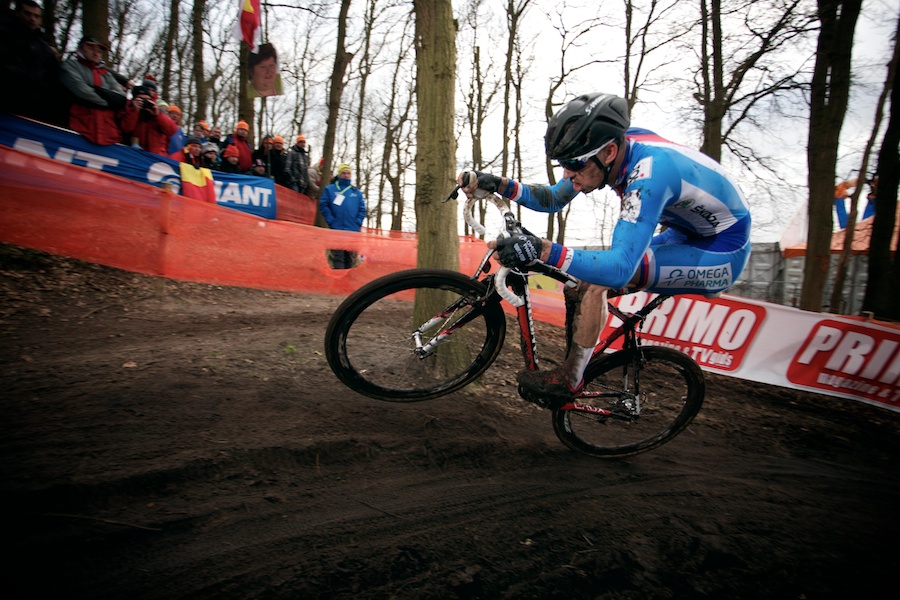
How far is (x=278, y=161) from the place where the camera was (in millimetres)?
11070

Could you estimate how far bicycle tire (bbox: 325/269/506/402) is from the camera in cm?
299

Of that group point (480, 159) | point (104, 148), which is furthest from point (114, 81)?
point (480, 159)

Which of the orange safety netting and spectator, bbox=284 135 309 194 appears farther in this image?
spectator, bbox=284 135 309 194

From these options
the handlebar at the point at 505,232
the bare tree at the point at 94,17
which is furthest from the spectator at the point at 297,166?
the handlebar at the point at 505,232

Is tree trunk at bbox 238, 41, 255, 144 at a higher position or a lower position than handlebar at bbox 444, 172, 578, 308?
higher

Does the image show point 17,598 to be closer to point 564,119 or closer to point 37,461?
point 37,461

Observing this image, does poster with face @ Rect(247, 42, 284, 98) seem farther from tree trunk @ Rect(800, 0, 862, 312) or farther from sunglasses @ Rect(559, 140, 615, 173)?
tree trunk @ Rect(800, 0, 862, 312)

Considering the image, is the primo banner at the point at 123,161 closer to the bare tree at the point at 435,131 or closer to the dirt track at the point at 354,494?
the dirt track at the point at 354,494

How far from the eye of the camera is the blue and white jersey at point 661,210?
2623 millimetres

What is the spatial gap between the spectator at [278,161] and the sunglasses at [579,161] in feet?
31.4

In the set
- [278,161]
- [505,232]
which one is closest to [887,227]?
[505,232]

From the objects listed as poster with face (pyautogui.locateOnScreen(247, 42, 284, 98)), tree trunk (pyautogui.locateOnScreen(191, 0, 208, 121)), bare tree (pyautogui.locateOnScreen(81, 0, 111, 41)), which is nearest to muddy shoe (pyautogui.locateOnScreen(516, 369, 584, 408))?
poster with face (pyautogui.locateOnScreen(247, 42, 284, 98))

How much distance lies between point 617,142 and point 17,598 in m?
3.45

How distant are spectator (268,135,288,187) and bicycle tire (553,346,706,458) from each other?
9520mm
